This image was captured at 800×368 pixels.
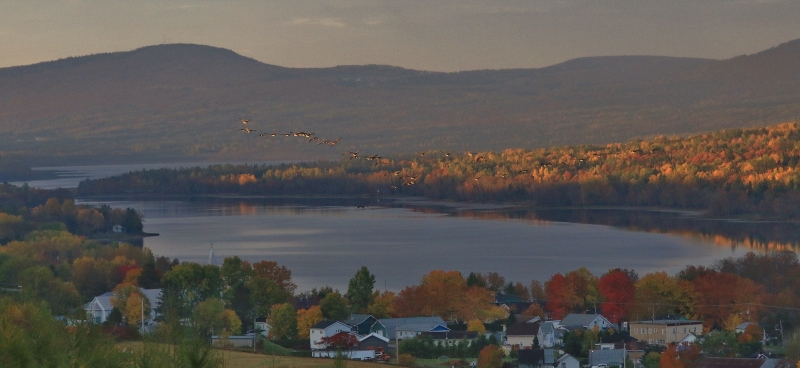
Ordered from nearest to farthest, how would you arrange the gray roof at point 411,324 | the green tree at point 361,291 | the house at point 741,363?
the house at point 741,363 → the gray roof at point 411,324 → the green tree at point 361,291

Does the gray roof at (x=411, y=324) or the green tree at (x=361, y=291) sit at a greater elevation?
the green tree at (x=361, y=291)

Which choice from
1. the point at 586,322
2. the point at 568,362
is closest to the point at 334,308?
the point at 586,322

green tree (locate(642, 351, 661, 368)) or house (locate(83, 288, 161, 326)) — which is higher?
house (locate(83, 288, 161, 326))

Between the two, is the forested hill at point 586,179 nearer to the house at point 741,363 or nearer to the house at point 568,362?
the house at point 568,362

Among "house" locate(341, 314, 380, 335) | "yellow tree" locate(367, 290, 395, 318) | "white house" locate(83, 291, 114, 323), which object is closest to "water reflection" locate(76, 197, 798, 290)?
"yellow tree" locate(367, 290, 395, 318)

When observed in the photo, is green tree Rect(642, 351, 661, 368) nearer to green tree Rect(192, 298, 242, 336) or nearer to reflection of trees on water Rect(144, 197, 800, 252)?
green tree Rect(192, 298, 242, 336)

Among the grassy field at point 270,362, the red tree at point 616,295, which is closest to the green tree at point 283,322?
the red tree at point 616,295
